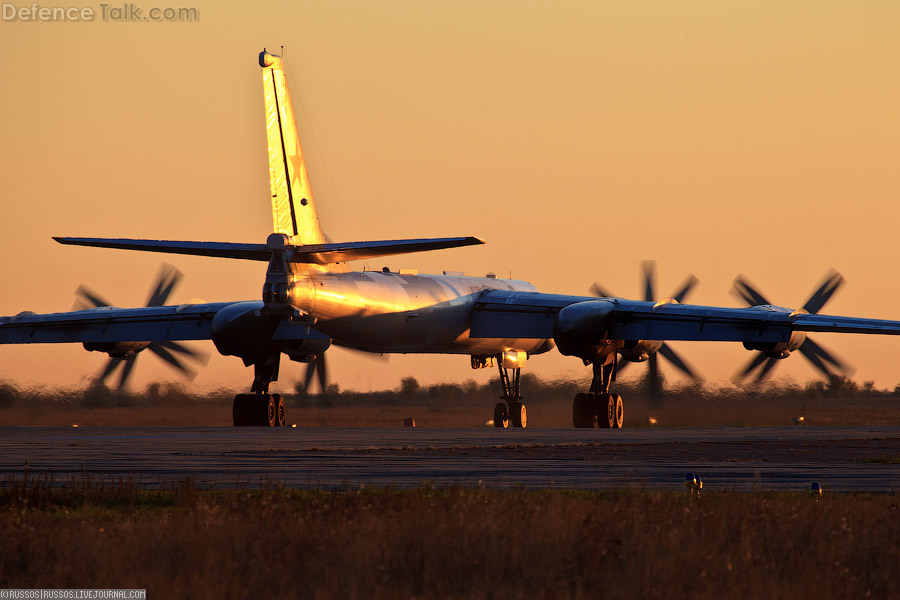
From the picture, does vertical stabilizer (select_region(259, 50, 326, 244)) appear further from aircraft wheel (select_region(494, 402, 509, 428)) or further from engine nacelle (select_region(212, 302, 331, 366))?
aircraft wheel (select_region(494, 402, 509, 428))

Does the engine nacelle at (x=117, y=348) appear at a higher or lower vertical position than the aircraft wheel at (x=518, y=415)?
higher

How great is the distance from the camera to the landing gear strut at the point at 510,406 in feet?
130

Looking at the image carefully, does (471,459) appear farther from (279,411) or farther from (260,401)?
(279,411)

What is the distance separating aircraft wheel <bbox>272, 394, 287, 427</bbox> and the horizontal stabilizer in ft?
24.9

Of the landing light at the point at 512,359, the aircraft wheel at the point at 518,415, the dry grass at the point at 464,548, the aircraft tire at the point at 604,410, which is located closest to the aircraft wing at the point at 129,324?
the landing light at the point at 512,359

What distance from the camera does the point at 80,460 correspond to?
1831cm

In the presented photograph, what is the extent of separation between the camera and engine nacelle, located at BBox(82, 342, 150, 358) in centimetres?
3678

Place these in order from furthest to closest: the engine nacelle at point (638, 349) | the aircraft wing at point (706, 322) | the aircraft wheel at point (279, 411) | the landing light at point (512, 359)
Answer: the landing light at point (512, 359), the engine nacelle at point (638, 349), the aircraft wheel at point (279, 411), the aircraft wing at point (706, 322)

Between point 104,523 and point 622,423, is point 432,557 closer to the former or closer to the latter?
point 104,523

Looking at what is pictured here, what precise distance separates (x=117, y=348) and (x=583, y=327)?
540 inches

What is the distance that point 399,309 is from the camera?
33406mm

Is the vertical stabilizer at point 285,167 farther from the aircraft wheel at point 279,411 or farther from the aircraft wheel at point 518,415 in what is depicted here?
the aircraft wheel at point 518,415

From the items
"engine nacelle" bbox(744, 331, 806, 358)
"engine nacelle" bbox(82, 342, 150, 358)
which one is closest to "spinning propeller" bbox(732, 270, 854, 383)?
"engine nacelle" bbox(744, 331, 806, 358)

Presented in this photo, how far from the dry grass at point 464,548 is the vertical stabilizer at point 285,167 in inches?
706
